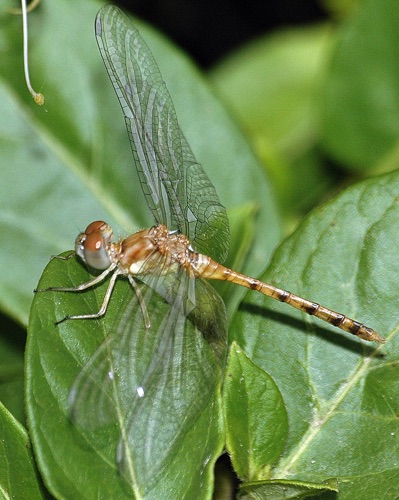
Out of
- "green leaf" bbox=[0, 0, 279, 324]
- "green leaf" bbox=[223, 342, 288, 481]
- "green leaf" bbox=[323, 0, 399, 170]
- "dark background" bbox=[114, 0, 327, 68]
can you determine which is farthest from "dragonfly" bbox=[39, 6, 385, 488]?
"dark background" bbox=[114, 0, 327, 68]

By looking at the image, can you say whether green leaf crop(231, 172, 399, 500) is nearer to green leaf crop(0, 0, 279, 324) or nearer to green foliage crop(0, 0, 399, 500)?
green foliage crop(0, 0, 399, 500)

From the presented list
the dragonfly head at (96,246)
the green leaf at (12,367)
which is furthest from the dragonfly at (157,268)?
the green leaf at (12,367)

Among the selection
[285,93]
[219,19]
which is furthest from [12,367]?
[219,19]

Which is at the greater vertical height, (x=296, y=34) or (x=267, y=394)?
(x=296, y=34)

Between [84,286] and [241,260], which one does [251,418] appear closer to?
[84,286]

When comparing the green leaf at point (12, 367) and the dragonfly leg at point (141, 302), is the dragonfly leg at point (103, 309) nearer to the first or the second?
the dragonfly leg at point (141, 302)

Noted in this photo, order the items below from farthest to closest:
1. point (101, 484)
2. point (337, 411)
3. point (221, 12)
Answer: point (221, 12), point (337, 411), point (101, 484)

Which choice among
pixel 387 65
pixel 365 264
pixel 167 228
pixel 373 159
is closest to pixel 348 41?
pixel 387 65

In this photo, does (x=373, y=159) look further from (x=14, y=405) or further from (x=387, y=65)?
(x=14, y=405)
